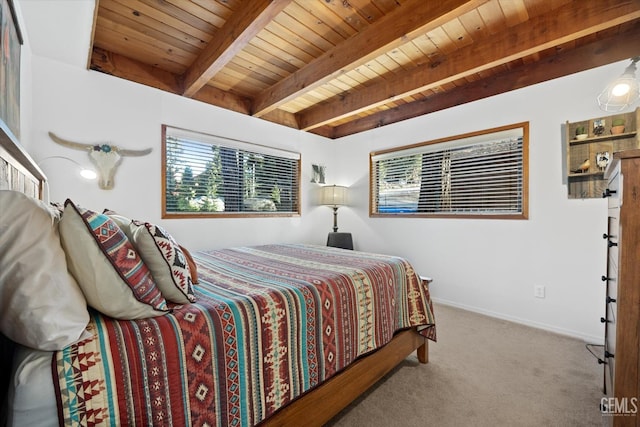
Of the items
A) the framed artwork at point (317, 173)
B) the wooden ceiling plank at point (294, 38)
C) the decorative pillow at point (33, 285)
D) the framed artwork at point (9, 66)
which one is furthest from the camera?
the framed artwork at point (317, 173)

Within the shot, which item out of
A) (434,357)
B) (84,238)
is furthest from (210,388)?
(434,357)

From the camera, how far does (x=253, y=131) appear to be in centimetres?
351

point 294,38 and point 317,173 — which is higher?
point 294,38

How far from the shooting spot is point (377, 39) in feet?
6.75

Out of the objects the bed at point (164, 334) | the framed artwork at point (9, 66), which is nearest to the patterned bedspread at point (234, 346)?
the bed at point (164, 334)

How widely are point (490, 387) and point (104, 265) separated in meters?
2.16

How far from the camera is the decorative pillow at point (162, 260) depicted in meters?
1.03

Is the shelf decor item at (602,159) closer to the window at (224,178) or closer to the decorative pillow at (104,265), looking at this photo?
the window at (224,178)

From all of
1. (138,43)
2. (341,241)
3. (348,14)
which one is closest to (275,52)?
(348,14)

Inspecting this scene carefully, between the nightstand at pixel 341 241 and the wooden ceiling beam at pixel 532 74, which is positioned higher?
the wooden ceiling beam at pixel 532 74

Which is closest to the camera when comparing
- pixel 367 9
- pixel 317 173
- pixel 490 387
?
pixel 490 387

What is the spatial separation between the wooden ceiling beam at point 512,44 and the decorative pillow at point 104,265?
9.15 feet

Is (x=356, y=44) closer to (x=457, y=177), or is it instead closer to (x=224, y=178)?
(x=457, y=177)

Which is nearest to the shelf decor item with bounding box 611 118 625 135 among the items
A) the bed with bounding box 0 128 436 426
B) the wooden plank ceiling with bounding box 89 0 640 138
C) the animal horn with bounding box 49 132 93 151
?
the wooden plank ceiling with bounding box 89 0 640 138
